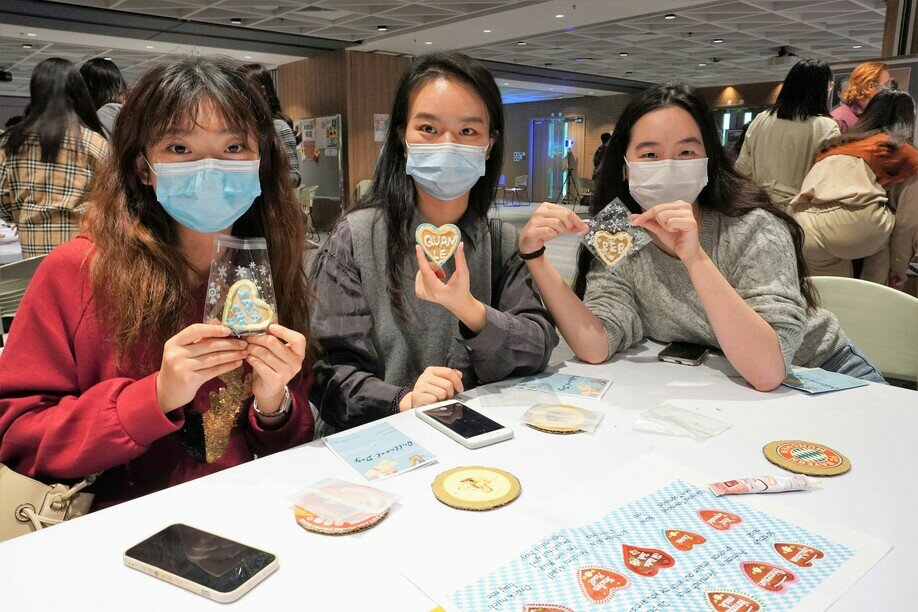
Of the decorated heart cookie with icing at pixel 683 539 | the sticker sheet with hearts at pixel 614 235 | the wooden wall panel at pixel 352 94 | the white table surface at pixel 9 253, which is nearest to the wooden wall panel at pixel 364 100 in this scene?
the wooden wall panel at pixel 352 94

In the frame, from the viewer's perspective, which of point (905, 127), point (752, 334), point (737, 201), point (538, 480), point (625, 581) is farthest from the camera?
point (905, 127)

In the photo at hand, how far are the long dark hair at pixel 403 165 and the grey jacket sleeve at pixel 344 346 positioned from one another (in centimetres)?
12

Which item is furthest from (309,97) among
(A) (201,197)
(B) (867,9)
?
(A) (201,197)

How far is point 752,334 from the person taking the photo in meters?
1.63

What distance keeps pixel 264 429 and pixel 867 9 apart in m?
10.4

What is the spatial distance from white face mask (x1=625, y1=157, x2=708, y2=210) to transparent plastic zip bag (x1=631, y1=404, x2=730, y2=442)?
74 centimetres

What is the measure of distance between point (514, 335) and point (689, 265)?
53cm

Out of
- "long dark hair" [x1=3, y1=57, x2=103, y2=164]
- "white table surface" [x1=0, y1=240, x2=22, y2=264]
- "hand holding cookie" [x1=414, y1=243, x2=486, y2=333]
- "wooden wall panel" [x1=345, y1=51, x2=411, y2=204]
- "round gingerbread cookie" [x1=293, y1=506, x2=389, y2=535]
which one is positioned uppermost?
"wooden wall panel" [x1=345, y1=51, x2=411, y2=204]

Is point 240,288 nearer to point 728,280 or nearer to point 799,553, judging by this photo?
point 799,553

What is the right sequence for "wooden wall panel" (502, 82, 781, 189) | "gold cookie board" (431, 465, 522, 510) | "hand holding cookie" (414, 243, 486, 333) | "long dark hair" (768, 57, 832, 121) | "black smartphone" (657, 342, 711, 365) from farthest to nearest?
"wooden wall panel" (502, 82, 781, 189), "long dark hair" (768, 57, 832, 121), "black smartphone" (657, 342, 711, 365), "hand holding cookie" (414, 243, 486, 333), "gold cookie board" (431, 465, 522, 510)

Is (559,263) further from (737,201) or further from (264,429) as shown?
(264,429)

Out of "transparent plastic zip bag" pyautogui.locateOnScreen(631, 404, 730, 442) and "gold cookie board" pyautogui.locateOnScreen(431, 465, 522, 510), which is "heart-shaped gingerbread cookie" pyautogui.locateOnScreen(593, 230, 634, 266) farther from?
"gold cookie board" pyautogui.locateOnScreen(431, 465, 522, 510)

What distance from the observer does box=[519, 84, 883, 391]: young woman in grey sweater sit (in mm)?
1705

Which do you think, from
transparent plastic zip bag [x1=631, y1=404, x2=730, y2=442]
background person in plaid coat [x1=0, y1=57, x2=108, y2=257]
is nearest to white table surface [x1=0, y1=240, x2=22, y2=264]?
background person in plaid coat [x1=0, y1=57, x2=108, y2=257]
